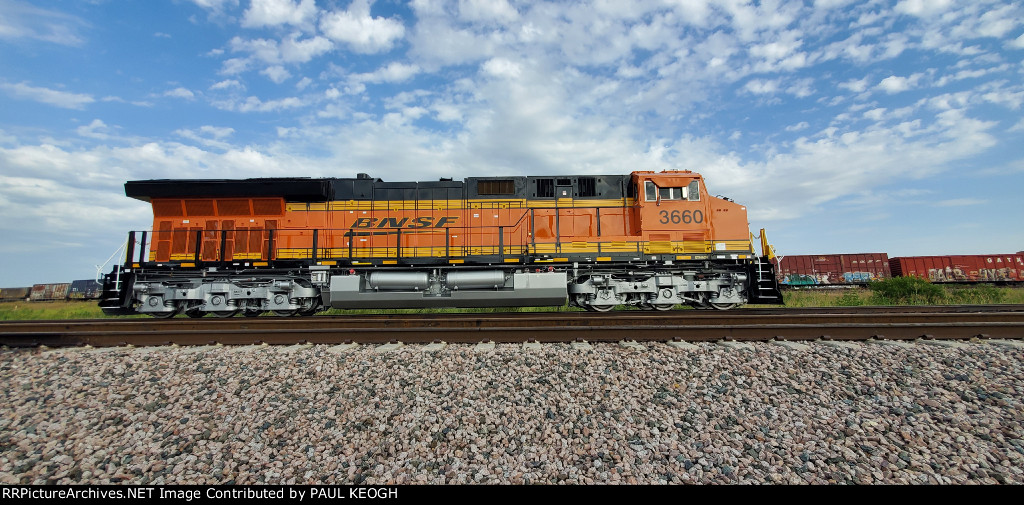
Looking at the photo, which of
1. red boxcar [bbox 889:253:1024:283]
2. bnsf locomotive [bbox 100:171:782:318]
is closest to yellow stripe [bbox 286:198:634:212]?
bnsf locomotive [bbox 100:171:782:318]

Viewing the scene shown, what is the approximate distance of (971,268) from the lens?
1005 inches

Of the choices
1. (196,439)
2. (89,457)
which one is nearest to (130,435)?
(89,457)

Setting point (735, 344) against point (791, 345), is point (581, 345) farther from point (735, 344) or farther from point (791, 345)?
point (791, 345)

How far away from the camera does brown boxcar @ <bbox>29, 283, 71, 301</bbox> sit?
29117 millimetres

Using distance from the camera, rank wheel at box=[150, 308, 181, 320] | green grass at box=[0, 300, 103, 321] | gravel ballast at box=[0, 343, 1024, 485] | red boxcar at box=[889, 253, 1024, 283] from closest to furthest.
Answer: gravel ballast at box=[0, 343, 1024, 485] < wheel at box=[150, 308, 181, 320] < green grass at box=[0, 300, 103, 321] < red boxcar at box=[889, 253, 1024, 283]

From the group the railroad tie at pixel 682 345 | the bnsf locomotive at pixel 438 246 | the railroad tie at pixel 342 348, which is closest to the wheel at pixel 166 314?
the bnsf locomotive at pixel 438 246

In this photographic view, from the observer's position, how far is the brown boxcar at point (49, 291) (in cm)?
2912

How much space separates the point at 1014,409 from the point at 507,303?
293 inches

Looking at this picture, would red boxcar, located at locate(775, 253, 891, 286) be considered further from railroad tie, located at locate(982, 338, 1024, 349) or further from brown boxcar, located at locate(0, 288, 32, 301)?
brown boxcar, located at locate(0, 288, 32, 301)

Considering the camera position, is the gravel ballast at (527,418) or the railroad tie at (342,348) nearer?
the gravel ballast at (527,418)

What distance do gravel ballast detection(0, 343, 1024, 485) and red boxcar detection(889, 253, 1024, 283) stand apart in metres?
27.4

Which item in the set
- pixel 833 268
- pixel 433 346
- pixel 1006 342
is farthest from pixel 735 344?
pixel 833 268

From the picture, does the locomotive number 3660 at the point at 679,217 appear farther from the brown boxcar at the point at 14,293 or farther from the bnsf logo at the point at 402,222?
the brown boxcar at the point at 14,293

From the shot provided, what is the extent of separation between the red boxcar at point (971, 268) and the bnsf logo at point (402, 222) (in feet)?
94.3
